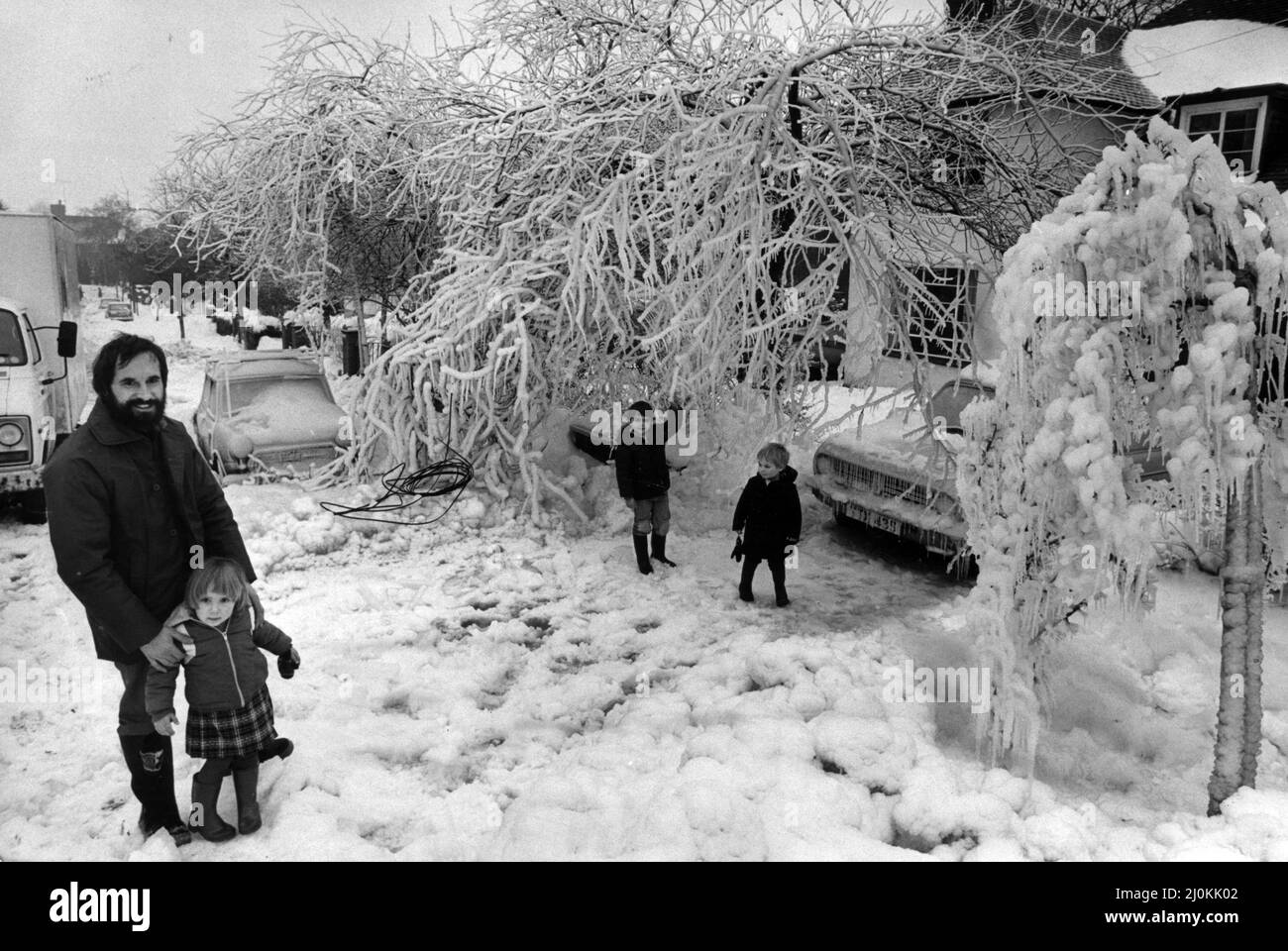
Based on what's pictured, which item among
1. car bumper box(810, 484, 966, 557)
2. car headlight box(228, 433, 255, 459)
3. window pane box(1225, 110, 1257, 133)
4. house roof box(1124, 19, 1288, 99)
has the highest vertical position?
house roof box(1124, 19, 1288, 99)

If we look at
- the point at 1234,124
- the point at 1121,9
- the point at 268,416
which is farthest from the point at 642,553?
the point at 1121,9

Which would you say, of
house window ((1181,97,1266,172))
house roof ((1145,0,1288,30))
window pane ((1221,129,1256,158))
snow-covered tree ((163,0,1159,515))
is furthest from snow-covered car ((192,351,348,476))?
house roof ((1145,0,1288,30))

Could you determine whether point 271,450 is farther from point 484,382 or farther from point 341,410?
point 484,382

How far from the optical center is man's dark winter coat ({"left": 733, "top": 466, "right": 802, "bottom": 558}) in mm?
6512

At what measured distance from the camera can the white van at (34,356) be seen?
770cm

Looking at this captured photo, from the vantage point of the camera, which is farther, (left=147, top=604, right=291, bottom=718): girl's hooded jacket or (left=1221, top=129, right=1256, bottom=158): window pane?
(left=1221, top=129, right=1256, bottom=158): window pane

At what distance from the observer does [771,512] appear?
6520mm

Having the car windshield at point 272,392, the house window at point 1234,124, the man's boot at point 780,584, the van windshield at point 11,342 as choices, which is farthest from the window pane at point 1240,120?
the van windshield at point 11,342

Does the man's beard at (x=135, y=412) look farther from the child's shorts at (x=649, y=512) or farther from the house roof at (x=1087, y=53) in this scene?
the house roof at (x=1087, y=53)

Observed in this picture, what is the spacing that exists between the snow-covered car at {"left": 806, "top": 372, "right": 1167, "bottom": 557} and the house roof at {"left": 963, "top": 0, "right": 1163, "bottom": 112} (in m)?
2.97

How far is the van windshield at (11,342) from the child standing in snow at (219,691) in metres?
6.70

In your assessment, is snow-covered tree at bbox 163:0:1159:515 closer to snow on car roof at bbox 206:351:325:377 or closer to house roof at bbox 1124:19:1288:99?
snow on car roof at bbox 206:351:325:377

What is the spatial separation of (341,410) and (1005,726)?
9.04 m

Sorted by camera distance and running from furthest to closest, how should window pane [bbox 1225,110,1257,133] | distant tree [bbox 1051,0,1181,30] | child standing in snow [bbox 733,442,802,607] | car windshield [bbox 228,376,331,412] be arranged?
distant tree [bbox 1051,0,1181,30], window pane [bbox 1225,110,1257,133], car windshield [bbox 228,376,331,412], child standing in snow [bbox 733,442,802,607]
